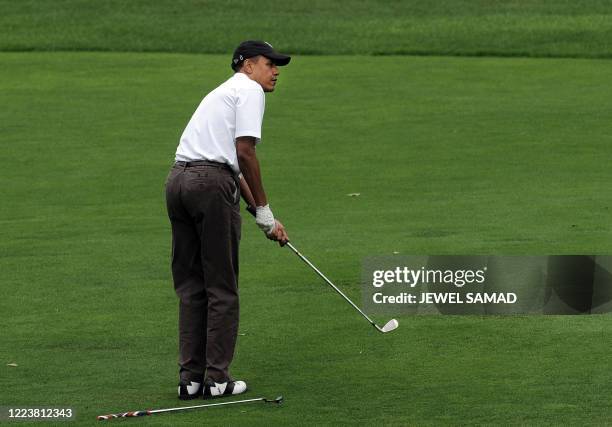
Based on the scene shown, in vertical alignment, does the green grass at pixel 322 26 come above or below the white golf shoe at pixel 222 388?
above

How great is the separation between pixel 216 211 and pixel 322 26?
23.5m

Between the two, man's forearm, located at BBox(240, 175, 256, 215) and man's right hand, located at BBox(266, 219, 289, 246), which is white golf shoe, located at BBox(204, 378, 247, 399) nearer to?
man's right hand, located at BBox(266, 219, 289, 246)

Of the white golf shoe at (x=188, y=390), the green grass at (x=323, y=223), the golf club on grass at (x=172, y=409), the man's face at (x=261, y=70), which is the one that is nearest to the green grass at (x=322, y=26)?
the green grass at (x=323, y=223)

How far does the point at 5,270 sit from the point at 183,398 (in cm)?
423

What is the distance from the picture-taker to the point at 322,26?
3158 cm

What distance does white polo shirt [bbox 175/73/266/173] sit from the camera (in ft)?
27.1

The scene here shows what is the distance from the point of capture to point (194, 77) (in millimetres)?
24969

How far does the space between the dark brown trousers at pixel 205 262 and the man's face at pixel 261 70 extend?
0.53 metres

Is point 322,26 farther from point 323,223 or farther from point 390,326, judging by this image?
point 390,326

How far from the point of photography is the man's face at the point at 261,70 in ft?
27.9

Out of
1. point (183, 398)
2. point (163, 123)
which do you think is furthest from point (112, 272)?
point (163, 123)

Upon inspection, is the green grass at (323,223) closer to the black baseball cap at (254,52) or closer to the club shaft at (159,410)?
the club shaft at (159,410)

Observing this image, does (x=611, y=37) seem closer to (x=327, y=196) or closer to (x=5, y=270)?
(x=327, y=196)

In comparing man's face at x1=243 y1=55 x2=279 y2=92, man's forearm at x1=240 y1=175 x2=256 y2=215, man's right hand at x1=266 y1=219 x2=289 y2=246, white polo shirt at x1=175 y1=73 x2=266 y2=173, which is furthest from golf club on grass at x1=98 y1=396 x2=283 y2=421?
man's face at x1=243 y1=55 x2=279 y2=92
